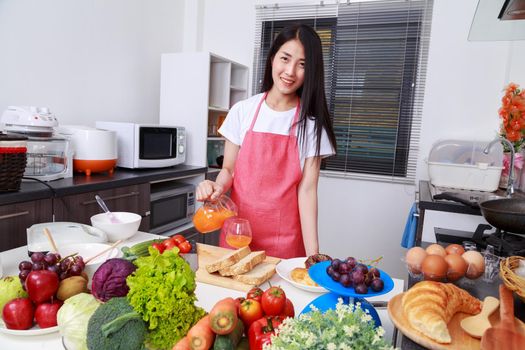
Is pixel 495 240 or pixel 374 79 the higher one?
pixel 374 79

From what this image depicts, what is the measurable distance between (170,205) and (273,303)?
2102 millimetres

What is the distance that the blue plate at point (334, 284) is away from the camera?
790 millimetres

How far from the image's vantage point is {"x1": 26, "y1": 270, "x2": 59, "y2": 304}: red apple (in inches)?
30.7

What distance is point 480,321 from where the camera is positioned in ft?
2.26

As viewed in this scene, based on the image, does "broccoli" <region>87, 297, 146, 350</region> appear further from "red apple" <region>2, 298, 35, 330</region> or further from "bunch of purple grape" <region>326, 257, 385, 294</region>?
"bunch of purple grape" <region>326, 257, 385, 294</region>

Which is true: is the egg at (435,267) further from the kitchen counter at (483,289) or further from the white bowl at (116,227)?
the white bowl at (116,227)

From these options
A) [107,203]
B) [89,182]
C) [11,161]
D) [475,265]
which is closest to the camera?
[475,265]

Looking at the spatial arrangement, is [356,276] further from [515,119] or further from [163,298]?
[515,119]

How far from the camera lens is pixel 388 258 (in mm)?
3271

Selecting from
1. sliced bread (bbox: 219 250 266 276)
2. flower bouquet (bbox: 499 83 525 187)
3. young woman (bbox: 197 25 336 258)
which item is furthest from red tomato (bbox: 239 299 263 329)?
flower bouquet (bbox: 499 83 525 187)

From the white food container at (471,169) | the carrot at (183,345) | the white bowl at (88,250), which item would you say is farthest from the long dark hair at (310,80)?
the white food container at (471,169)

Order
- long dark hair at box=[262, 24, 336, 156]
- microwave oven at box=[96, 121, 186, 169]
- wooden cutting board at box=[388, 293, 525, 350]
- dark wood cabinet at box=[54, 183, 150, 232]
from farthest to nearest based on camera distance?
microwave oven at box=[96, 121, 186, 169], dark wood cabinet at box=[54, 183, 150, 232], long dark hair at box=[262, 24, 336, 156], wooden cutting board at box=[388, 293, 525, 350]

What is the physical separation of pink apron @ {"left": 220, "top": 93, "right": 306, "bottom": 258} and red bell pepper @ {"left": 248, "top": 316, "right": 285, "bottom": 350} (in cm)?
95

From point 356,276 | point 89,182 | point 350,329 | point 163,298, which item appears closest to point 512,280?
point 356,276
